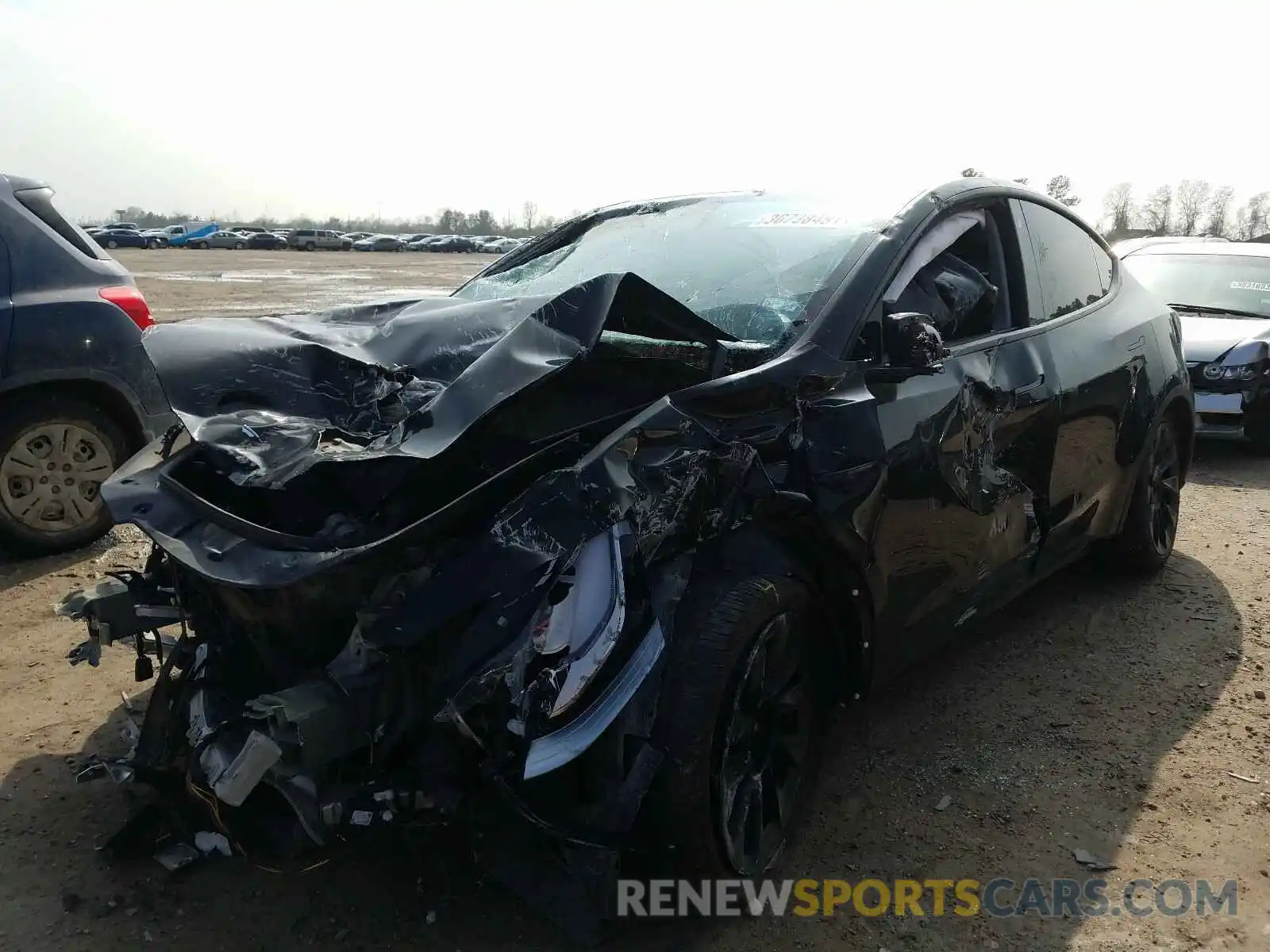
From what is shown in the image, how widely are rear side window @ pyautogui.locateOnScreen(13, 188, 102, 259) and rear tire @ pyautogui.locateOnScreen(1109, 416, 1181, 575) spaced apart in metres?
5.40

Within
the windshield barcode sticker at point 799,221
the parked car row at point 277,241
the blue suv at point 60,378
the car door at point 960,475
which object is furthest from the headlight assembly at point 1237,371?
the parked car row at point 277,241

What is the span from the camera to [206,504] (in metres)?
2.20

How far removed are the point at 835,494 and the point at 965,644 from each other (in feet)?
6.27

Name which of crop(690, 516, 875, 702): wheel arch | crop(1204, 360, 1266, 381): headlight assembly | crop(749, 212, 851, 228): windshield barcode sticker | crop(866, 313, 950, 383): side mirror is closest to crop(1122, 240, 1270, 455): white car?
crop(1204, 360, 1266, 381): headlight assembly

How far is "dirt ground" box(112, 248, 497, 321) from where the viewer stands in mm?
17234

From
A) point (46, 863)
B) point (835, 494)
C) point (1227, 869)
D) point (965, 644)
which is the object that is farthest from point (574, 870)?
point (965, 644)

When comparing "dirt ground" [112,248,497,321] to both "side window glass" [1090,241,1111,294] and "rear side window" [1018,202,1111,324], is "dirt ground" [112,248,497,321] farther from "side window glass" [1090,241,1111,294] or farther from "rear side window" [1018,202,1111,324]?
"side window glass" [1090,241,1111,294]

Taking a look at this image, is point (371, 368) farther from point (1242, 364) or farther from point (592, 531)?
point (1242, 364)

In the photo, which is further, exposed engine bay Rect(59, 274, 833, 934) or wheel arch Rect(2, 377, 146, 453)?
wheel arch Rect(2, 377, 146, 453)

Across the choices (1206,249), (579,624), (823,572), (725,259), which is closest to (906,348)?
(823,572)

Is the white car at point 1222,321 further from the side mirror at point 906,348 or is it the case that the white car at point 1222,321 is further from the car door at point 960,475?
the side mirror at point 906,348

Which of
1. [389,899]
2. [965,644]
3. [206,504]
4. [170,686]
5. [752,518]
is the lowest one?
[965,644]

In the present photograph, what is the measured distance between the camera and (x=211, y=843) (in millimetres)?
2215

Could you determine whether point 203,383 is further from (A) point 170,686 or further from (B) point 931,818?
(B) point 931,818
